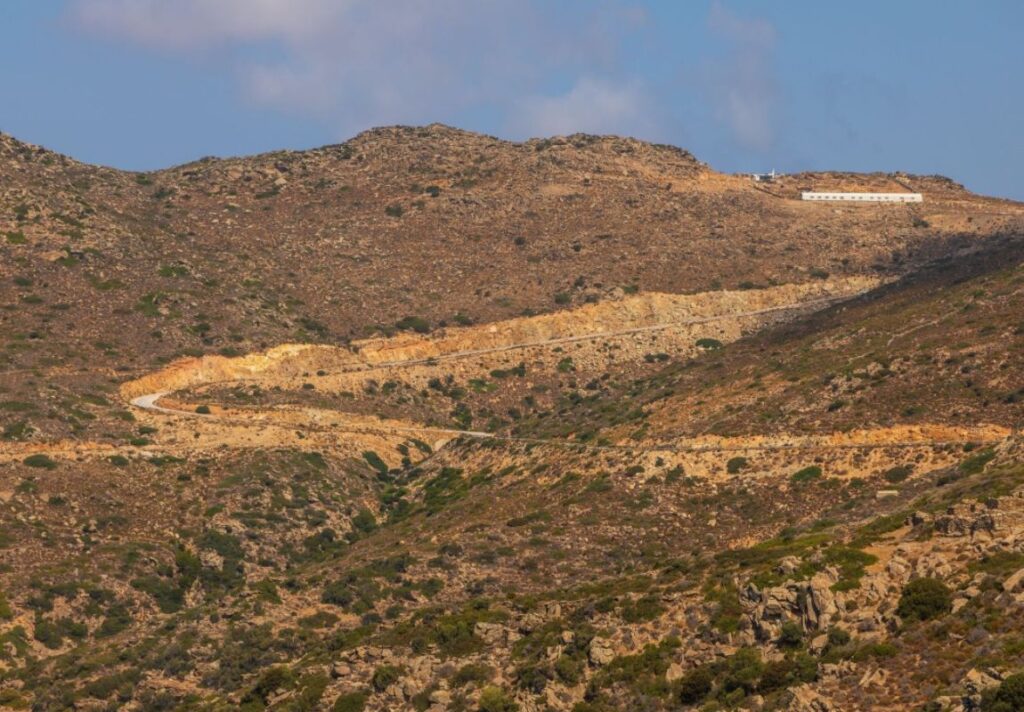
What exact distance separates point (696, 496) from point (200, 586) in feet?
77.6

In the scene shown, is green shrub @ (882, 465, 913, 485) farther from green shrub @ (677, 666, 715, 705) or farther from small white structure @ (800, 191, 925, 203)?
small white structure @ (800, 191, 925, 203)

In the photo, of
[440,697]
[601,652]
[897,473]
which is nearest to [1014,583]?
[601,652]

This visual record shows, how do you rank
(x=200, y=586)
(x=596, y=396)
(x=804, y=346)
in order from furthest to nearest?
(x=596, y=396) → (x=804, y=346) → (x=200, y=586)

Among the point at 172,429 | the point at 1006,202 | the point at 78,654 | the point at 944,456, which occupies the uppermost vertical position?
the point at 1006,202

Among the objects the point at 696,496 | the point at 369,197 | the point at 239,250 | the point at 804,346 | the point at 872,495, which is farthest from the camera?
the point at 369,197

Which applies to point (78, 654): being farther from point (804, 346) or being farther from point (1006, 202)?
point (1006, 202)

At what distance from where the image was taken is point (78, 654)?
77.4 m

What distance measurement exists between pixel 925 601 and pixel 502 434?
64039 millimetres

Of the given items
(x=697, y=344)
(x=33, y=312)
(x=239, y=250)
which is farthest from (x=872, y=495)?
(x=239, y=250)

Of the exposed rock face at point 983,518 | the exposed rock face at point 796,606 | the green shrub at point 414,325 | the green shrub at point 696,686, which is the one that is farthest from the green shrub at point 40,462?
the exposed rock face at point 983,518

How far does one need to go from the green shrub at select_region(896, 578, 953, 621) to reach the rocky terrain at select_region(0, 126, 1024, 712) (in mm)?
109

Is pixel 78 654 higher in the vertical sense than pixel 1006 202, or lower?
lower

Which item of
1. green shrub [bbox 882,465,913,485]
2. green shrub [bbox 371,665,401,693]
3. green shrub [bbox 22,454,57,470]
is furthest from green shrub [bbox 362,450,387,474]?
green shrub [bbox 371,665,401,693]

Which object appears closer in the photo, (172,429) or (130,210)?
(172,429)
